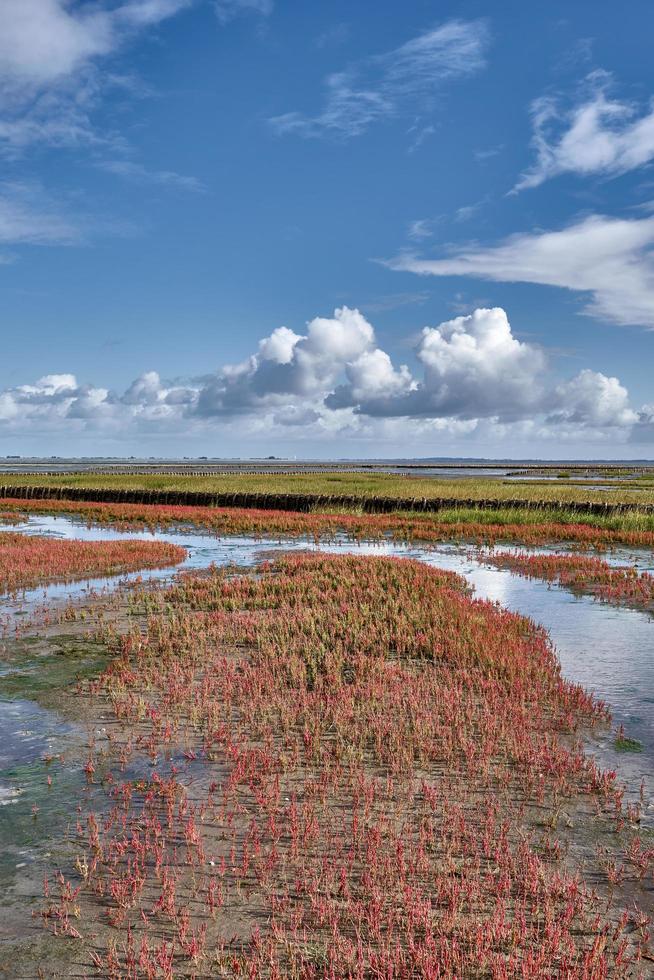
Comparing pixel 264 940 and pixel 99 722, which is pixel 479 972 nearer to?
pixel 264 940

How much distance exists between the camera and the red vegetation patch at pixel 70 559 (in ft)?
73.7

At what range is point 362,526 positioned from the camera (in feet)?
121

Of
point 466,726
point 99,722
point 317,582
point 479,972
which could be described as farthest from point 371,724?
point 317,582

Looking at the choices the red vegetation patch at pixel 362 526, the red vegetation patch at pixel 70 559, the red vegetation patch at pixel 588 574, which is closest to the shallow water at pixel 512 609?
the red vegetation patch at pixel 588 574

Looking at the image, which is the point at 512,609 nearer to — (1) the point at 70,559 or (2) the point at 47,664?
(2) the point at 47,664

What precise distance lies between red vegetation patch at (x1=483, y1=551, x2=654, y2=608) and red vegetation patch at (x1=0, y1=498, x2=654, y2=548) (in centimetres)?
557

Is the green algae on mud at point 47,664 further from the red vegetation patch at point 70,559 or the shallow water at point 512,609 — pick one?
the red vegetation patch at point 70,559

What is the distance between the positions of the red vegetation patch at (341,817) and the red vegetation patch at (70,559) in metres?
10.4

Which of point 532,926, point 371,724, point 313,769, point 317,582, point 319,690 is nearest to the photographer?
point 532,926

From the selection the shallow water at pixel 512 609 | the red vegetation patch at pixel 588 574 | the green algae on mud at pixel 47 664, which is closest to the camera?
the shallow water at pixel 512 609

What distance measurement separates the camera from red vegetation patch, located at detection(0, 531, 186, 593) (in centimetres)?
2245

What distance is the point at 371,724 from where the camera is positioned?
936 cm

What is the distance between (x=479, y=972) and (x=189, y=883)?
245 centimetres

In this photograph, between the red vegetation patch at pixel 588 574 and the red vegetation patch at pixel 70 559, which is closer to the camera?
the red vegetation patch at pixel 588 574
